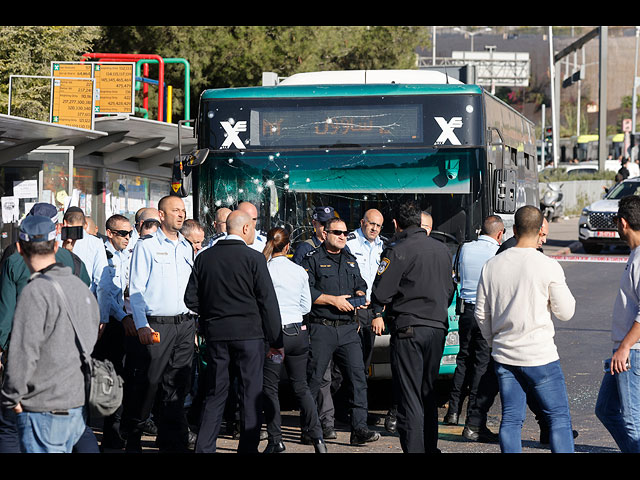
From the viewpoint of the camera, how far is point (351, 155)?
403 inches

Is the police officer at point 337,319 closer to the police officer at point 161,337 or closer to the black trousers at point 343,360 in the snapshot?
the black trousers at point 343,360

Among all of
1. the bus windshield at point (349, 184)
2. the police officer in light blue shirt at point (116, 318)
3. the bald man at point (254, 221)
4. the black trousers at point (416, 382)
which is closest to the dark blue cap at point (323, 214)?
the bald man at point (254, 221)

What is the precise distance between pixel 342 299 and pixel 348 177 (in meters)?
2.03

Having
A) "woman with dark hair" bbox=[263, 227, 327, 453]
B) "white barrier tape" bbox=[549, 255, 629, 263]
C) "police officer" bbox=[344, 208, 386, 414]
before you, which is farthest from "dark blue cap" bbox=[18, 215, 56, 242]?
"white barrier tape" bbox=[549, 255, 629, 263]

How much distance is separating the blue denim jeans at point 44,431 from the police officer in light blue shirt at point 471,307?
4225mm

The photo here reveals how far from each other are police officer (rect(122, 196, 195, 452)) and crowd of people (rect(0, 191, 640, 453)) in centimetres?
1

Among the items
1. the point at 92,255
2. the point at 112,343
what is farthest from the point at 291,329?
the point at 92,255

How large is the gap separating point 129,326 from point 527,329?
10.5 ft

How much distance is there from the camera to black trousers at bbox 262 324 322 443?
8.02 metres

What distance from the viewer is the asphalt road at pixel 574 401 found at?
325 inches

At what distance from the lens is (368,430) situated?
8.45m

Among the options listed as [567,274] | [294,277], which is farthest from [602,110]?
[294,277]

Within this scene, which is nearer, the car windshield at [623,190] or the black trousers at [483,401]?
the black trousers at [483,401]
